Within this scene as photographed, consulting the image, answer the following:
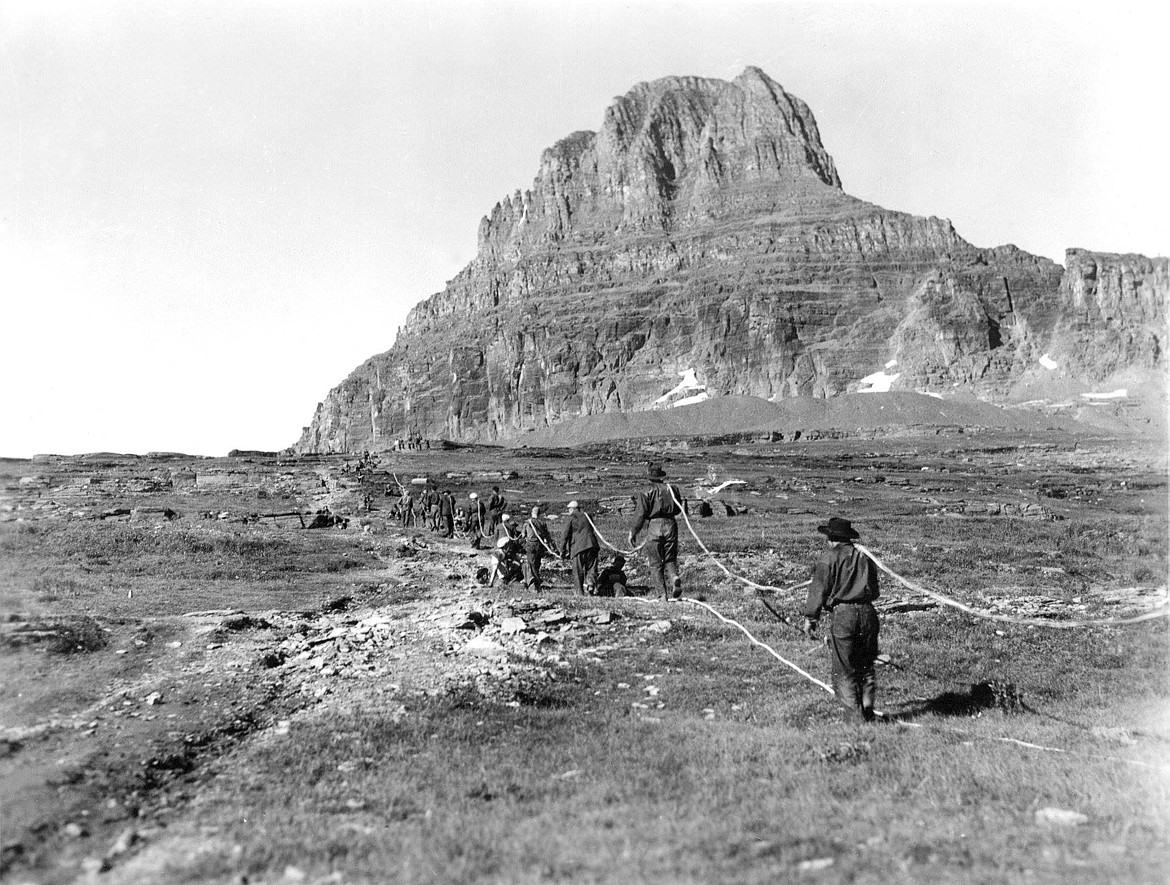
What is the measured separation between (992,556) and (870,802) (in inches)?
828

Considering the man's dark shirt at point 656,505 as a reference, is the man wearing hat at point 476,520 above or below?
below

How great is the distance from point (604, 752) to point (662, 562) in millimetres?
9819

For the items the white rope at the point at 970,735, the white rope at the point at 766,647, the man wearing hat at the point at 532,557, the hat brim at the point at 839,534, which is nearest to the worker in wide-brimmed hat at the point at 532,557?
the man wearing hat at the point at 532,557

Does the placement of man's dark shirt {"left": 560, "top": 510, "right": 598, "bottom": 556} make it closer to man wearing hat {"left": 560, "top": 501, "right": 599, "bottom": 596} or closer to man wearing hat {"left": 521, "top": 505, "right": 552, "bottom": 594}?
man wearing hat {"left": 560, "top": 501, "right": 599, "bottom": 596}

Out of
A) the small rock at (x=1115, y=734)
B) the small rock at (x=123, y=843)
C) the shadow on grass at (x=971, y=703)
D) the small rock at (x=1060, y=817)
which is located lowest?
the shadow on grass at (x=971, y=703)

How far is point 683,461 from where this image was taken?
108 metres

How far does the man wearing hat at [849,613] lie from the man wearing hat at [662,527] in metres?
7.63

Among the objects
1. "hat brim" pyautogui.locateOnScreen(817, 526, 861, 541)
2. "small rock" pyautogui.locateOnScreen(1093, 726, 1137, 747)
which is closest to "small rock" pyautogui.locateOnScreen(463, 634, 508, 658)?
"hat brim" pyautogui.locateOnScreen(817, 526, 861, 541)

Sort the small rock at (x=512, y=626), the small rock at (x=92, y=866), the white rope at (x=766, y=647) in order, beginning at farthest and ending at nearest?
1. the small rock at (x=512, y=626)
2. the white rope at (x=766, y=647)
3. the small rock at (x=92, y=866)

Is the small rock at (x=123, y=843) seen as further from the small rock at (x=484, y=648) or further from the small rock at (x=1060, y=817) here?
the small rock at (x=1060, y=817)

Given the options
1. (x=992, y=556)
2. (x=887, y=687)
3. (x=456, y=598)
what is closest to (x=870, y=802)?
(x=887, y=687)

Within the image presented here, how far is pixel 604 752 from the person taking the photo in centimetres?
872

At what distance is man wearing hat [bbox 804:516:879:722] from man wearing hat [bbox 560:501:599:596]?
9.29 m

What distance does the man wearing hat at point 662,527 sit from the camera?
715 inches
